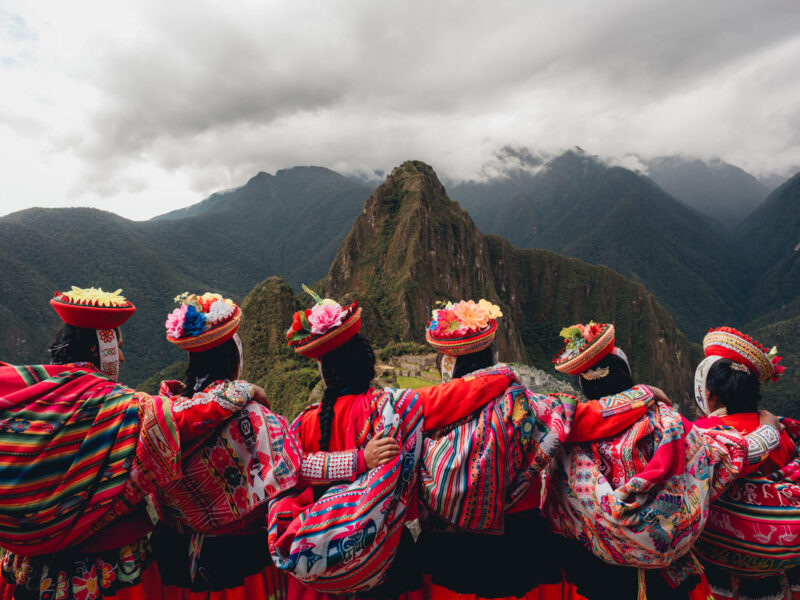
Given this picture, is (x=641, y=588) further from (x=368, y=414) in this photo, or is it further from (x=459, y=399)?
(x=368, y=414)

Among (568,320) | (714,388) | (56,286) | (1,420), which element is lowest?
(568,320)

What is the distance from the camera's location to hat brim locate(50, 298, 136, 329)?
2564mm

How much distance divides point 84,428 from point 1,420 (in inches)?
13.6

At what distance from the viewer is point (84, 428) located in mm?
2242

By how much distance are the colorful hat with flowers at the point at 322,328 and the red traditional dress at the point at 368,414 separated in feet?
1.18

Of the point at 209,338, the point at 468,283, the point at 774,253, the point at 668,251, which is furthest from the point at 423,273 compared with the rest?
the point at 774,253

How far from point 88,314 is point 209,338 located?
78 centimetres

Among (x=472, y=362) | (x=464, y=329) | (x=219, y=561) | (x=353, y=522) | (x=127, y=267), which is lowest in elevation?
(x=127, y=267)

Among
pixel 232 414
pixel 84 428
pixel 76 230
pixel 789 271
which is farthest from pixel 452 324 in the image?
pixel 789 271

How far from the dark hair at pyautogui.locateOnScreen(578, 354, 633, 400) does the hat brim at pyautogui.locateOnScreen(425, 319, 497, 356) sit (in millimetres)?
686

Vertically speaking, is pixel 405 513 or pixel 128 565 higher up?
pixel 405 513

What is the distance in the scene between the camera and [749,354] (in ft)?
9.48

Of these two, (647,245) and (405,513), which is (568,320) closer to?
(647,245)

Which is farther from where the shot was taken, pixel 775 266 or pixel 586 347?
pixel 775 266
